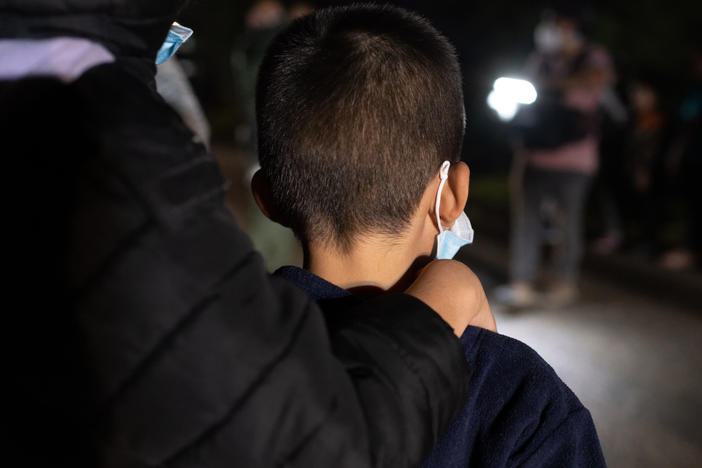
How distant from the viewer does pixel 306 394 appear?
850 millimetres

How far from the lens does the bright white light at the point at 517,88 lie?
1.75m

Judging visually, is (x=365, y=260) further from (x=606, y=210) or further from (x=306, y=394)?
(x=606, y=210)

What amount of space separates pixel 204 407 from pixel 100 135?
1.11ft

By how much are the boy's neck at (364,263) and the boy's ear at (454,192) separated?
0.10 metres

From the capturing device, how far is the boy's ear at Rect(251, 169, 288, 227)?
1386 millimetres

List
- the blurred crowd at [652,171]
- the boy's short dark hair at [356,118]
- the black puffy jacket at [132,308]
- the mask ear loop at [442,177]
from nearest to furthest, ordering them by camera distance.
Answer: the black puffy jacket at [132,308]
the boy's short dark hair at [356,118]
the mask ear loop at [442,177]
the blurred crowd at [652,171]

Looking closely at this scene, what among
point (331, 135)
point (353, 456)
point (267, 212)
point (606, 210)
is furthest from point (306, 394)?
point (606, 210)

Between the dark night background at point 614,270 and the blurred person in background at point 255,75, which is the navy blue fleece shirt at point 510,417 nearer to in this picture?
the dark night background at point 614,270

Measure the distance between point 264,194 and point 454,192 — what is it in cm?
38

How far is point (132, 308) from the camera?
78 centimetres

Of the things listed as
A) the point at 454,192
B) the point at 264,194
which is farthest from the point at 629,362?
the point at 264,194

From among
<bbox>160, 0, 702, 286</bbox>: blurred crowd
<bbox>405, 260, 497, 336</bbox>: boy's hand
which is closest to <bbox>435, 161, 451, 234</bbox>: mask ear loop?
<bbox>405, 260, 497, 336</bbox>: boy's hand

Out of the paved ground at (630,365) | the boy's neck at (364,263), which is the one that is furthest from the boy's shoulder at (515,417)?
the paved ground at (630,365)

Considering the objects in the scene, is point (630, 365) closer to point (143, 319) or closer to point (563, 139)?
point (563, 139)
